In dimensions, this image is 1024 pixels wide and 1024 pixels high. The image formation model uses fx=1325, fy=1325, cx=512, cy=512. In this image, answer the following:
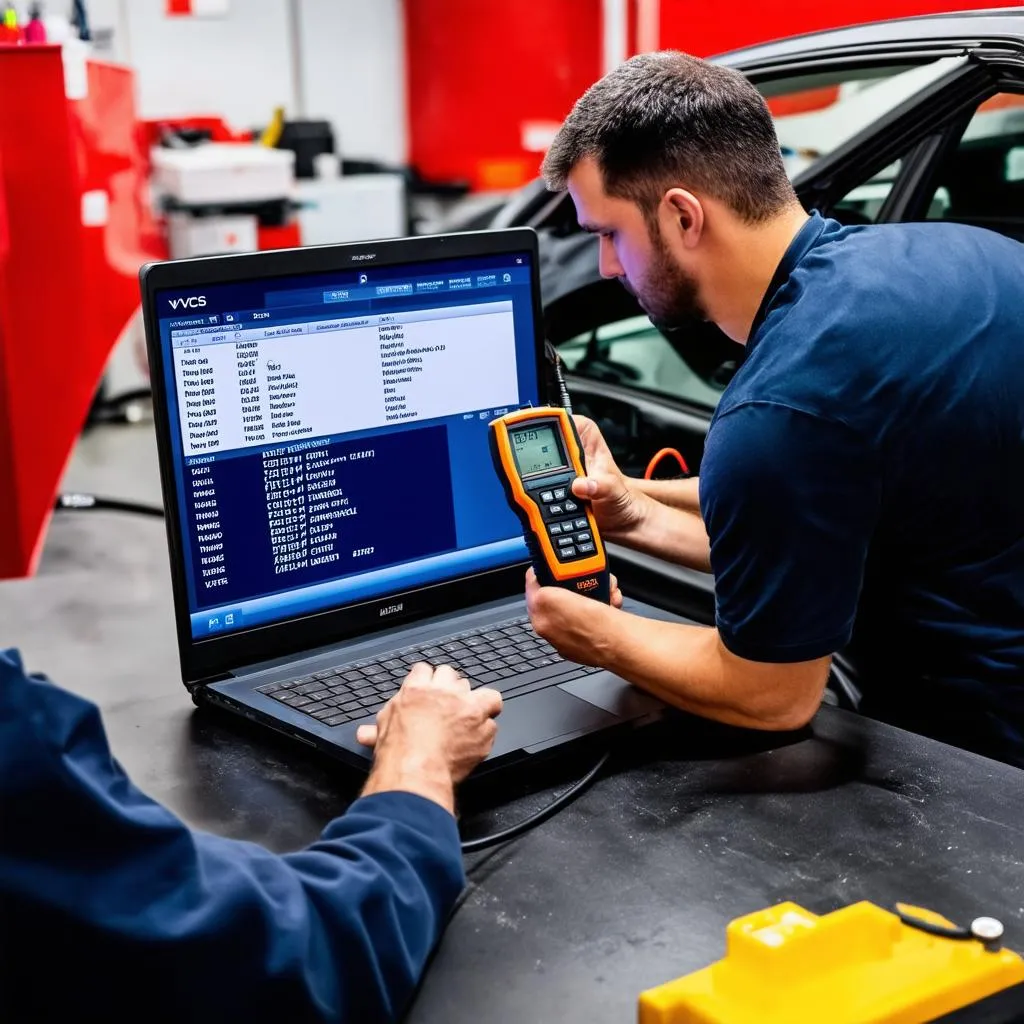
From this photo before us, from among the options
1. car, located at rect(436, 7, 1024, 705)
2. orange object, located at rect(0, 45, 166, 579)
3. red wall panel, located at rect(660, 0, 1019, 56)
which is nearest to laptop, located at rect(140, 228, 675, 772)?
car, located at rect(436, 7, 1024, 705)

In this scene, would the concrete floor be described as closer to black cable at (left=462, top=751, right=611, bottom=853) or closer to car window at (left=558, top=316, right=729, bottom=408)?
black cable at (left=462, top=751, right=611, bottom=853)

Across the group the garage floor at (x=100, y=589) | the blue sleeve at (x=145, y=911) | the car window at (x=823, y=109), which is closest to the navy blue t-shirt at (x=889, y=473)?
the blue sleeve at (x=145, y=911)

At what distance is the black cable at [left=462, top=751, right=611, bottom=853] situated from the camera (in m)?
0.93

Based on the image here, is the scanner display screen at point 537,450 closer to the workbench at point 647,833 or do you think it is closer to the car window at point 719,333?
the workbench at point 647,833

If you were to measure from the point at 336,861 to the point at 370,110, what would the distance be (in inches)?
228

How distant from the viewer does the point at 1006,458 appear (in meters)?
1.17

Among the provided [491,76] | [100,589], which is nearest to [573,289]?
[100,589]

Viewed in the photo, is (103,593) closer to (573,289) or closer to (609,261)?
(573,289)

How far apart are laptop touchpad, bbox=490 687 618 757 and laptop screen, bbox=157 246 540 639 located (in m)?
0.19

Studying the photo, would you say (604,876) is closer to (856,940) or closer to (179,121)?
(856,940)

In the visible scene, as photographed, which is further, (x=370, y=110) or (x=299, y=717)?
(x=370, y=110)

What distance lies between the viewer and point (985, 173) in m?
Answer: 2.05

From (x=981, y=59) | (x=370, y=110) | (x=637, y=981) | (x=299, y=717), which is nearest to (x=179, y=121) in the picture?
(x=370, y=110)

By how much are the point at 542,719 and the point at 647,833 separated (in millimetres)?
164
